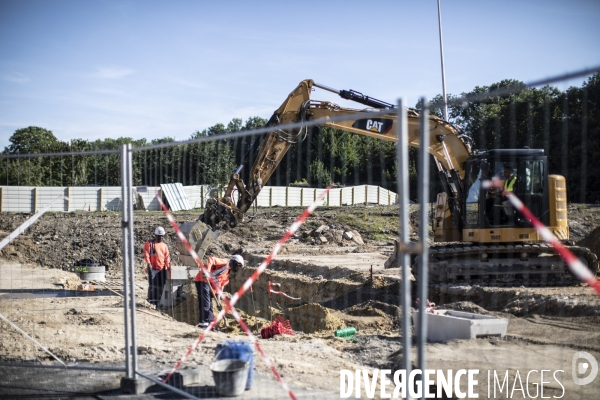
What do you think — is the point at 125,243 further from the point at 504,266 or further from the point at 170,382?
the point at 504,266

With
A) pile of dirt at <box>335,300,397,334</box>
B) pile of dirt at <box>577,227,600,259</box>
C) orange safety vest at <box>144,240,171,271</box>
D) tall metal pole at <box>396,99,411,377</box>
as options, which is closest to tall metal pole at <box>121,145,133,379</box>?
tall metal pole at <box>396,99,411,377</box>

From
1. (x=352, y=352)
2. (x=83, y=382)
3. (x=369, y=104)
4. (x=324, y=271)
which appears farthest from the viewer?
(x=324, y=271)

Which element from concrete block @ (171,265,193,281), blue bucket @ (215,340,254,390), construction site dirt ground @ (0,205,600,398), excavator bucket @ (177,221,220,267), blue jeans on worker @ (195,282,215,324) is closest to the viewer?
blue bucket @ (215,340,254,390)

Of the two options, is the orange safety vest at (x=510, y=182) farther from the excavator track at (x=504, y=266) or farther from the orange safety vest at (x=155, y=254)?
the orange safety vest at (x=155, y=254)

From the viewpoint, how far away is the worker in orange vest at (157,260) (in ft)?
40.8

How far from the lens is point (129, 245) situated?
232 inches

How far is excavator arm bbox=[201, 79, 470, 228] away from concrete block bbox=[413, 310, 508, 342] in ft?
14.6

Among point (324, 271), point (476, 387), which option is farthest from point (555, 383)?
point (324, 271)

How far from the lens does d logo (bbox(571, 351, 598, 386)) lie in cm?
652

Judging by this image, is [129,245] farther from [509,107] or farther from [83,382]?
[509,107]

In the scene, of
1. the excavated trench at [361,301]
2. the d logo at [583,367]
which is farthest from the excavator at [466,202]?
the d logo at [583,367]

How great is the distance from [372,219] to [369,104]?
15742 millimetres

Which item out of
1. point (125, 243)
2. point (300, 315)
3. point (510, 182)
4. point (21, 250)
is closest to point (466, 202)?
point (510, 182)

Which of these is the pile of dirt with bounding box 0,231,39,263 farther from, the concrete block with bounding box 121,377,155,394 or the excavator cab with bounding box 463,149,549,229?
the concrete block with bounding box 121,377,155,394
